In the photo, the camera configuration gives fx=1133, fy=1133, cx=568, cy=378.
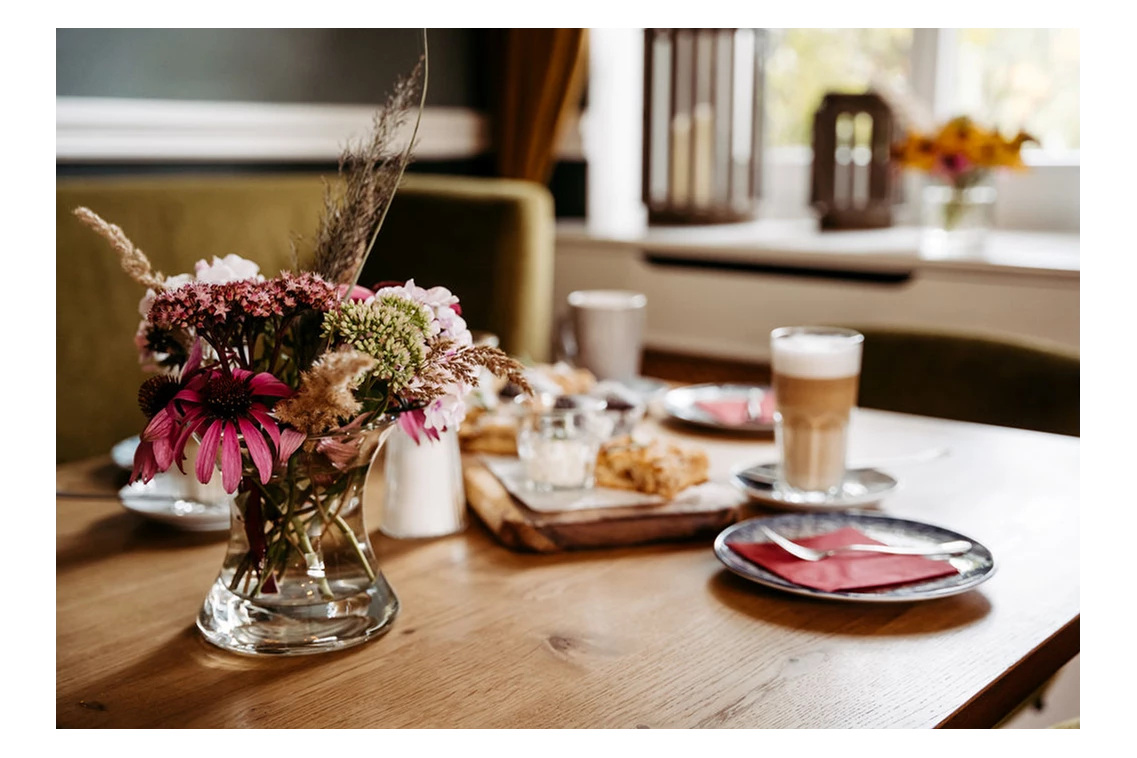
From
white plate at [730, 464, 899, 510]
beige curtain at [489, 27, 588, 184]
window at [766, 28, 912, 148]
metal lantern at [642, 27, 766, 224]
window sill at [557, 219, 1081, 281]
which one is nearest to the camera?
white plate at [730, 464, 899, 510]

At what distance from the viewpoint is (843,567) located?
1.03m

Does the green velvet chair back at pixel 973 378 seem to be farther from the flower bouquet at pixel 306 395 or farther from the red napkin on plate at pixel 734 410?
the flower bouquet at pixel 306 395

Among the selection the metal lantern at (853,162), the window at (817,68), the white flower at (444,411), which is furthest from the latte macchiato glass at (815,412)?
the window at (817,68)

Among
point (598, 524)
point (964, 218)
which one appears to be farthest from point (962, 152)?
point (598, 524)

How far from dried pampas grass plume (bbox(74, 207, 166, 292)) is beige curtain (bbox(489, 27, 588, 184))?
9.14 ft

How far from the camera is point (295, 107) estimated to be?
3.20m

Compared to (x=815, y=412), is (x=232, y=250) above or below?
above

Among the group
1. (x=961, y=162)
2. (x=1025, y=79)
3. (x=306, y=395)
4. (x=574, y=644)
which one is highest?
(x=1025, y=79)

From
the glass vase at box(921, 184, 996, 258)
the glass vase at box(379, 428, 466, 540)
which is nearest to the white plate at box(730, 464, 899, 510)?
the glass vase at box(379, 428, 466, 540)

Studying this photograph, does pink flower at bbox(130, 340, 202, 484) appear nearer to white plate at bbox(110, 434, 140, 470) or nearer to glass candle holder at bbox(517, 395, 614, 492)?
glass candle holder at bbox(517, 395, 614, 492)

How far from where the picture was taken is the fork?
41.6 inches

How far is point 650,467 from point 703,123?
2.19 meters

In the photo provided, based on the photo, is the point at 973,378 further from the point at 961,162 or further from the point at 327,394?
the point at 327,394
